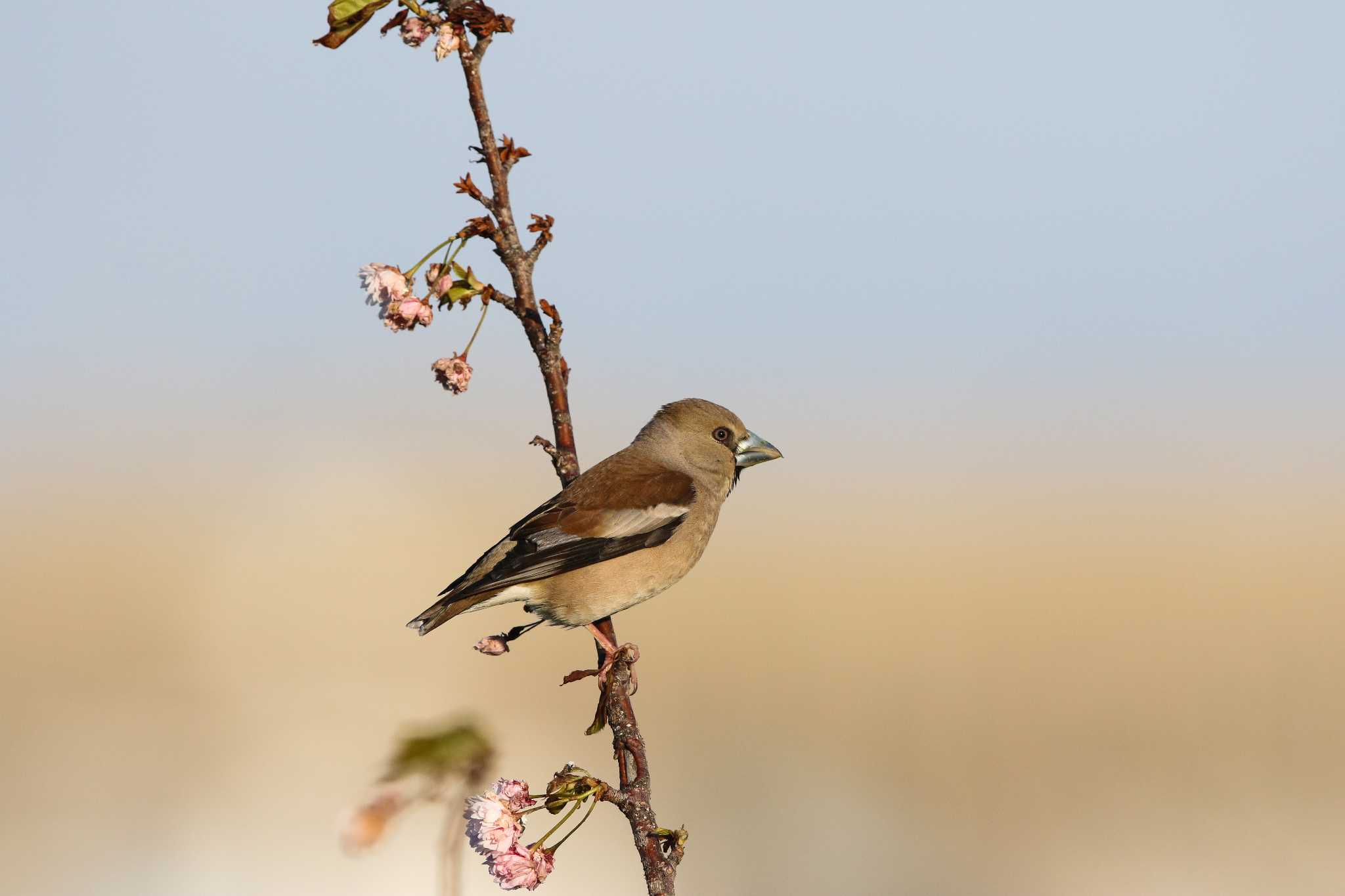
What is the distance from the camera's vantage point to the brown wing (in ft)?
20.6

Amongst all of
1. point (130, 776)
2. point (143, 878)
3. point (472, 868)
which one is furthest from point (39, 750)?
point (472, 868)

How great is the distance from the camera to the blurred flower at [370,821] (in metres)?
3.06

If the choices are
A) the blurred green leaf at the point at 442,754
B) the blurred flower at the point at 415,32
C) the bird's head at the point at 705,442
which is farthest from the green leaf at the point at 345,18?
the bird's head at the point at 705,442

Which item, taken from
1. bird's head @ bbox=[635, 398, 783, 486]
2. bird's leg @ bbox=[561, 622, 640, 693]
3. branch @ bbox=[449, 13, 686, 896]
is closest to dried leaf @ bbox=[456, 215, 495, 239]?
branch @ bbox=[449, 13, 686, 896]

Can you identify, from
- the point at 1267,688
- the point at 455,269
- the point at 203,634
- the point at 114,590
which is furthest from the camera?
the point at 114,590

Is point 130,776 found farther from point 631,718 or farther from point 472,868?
point 631,718

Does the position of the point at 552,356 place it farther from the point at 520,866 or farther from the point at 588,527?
the point at 588,527

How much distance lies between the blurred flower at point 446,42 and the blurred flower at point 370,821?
2.18 meters

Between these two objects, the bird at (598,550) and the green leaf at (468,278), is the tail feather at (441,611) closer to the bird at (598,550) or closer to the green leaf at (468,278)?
the bird at (598,550)

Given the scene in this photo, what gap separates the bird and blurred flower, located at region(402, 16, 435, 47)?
2.01 metres

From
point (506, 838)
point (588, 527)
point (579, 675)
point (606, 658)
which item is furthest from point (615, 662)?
point (588, 527)

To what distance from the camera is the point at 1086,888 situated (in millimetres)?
14477

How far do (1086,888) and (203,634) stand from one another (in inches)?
632

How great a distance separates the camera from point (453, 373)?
192 inches
